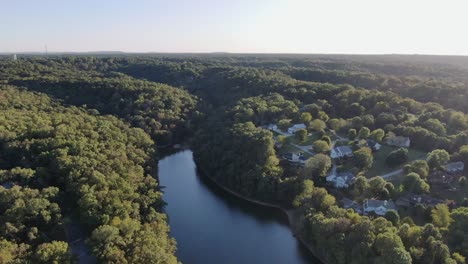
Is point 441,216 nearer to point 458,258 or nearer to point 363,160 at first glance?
point 458,258

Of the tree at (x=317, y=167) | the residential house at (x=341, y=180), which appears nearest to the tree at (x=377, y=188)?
the residential house at (x=341, y=180)

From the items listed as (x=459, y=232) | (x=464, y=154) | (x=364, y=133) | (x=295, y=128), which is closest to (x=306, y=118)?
(x=295, y=128)

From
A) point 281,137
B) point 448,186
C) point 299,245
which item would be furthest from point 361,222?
point 281,137

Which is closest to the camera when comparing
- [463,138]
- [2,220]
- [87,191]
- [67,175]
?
[2,220]

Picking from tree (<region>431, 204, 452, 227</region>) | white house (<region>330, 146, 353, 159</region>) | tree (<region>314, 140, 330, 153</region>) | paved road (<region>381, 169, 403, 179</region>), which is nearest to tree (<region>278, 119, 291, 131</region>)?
tree (<region>314, 140, 330, 153</region>)

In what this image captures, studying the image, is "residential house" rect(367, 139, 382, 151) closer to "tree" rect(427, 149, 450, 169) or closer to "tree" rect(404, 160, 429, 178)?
"tree" rect(404, 160, 429, 178)

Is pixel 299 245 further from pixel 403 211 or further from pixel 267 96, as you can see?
pixel 267 96

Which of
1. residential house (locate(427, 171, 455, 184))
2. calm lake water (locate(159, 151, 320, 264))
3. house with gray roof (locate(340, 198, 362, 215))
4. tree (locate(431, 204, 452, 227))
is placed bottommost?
calm lake water (locate(159, 151, 320, 264))
